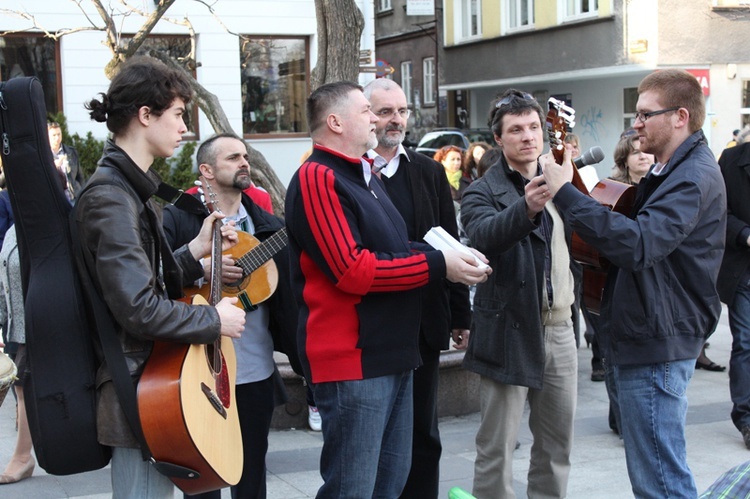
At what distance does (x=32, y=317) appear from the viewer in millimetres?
2740

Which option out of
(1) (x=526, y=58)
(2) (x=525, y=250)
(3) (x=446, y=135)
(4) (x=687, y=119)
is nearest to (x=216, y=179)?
(2) (x=525, y=250)

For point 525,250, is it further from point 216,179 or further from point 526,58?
point 526,58

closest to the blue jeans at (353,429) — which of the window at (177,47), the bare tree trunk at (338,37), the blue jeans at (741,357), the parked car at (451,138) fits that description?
the blue jeans at (741,357)

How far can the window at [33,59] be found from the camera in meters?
14.9

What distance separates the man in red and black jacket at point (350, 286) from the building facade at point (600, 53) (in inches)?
673

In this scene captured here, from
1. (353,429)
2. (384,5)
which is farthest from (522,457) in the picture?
(384,5)

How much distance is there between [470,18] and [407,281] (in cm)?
2899

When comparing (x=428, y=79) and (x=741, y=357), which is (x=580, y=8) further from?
(x=741, y=357)

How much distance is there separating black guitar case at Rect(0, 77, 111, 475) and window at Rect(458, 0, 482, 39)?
94.5ft

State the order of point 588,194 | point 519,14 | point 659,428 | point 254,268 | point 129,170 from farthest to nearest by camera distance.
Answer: point 519,14 → point 254,268 → point 588,194 → point 659,428 → point 129,170

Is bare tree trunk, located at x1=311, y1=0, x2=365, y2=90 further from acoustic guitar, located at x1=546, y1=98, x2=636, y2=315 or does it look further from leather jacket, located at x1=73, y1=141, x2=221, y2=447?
leather jacket, located at x1=73, y1=141, x2=221, y2=447

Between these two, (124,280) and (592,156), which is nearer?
(124,280)

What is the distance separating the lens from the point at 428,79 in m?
34.1

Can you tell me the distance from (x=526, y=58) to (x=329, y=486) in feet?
83.6
